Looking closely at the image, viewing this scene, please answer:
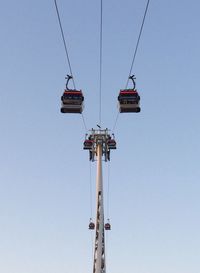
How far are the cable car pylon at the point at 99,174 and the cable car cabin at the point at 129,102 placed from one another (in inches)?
756

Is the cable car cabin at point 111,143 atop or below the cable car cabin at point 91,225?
atop

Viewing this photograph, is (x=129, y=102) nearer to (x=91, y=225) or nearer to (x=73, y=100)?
(x=73, y=100)

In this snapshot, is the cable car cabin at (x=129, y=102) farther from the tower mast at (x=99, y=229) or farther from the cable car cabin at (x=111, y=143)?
the cable car cabin at (x=111, y=143)

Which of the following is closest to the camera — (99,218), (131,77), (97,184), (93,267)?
(131,77)

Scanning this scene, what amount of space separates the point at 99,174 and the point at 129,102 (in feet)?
73.0

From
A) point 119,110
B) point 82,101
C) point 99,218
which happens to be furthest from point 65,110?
point 99,218

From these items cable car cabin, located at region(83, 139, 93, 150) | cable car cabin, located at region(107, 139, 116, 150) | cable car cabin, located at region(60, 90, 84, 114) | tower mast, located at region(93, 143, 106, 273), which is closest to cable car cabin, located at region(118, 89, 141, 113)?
cable car cabin, located at region(60, 90, 84, 114)

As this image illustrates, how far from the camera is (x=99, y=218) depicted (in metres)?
45.5

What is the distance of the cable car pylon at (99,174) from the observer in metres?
43.3

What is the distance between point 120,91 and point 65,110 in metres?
3.55

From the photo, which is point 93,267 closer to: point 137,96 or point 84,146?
point 84,146

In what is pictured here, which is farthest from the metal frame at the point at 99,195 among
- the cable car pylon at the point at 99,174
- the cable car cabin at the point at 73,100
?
the cable car cabin at the point at 73,100

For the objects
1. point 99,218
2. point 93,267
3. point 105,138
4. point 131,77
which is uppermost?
point 105,138

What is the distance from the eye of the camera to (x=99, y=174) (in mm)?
49562
